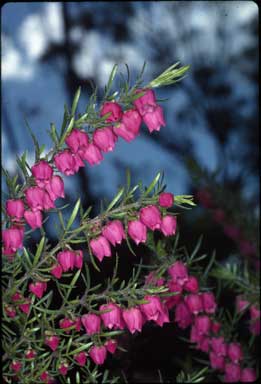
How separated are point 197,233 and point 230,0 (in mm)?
1100

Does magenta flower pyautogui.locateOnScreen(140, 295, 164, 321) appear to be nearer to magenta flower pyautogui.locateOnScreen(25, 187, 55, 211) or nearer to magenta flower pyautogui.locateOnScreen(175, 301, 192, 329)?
Result: magenta flower pyautogui.locateOnScreen(25, 187, 55, 211)

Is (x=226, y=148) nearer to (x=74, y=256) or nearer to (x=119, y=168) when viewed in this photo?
(x=119, y=168)

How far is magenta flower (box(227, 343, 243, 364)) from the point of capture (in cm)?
143

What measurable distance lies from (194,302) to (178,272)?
132 mm

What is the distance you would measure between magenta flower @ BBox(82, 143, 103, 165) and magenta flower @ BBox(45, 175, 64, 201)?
5 cm

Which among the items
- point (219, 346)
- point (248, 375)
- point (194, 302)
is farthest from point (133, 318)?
point (248, 375)

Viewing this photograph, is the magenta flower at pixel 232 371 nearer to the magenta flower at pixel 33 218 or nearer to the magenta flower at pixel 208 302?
the magenta flower at pixel 208 302

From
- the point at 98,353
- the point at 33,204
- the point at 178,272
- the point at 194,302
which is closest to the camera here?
the point at 33,204

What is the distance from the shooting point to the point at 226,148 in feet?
13.5

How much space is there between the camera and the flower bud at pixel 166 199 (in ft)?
2.99

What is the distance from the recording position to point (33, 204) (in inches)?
34.4

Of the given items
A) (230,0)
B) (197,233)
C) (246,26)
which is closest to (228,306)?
(197,233)

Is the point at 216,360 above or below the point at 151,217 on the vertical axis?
below

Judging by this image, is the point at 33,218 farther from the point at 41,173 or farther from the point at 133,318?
the point at 133,318
